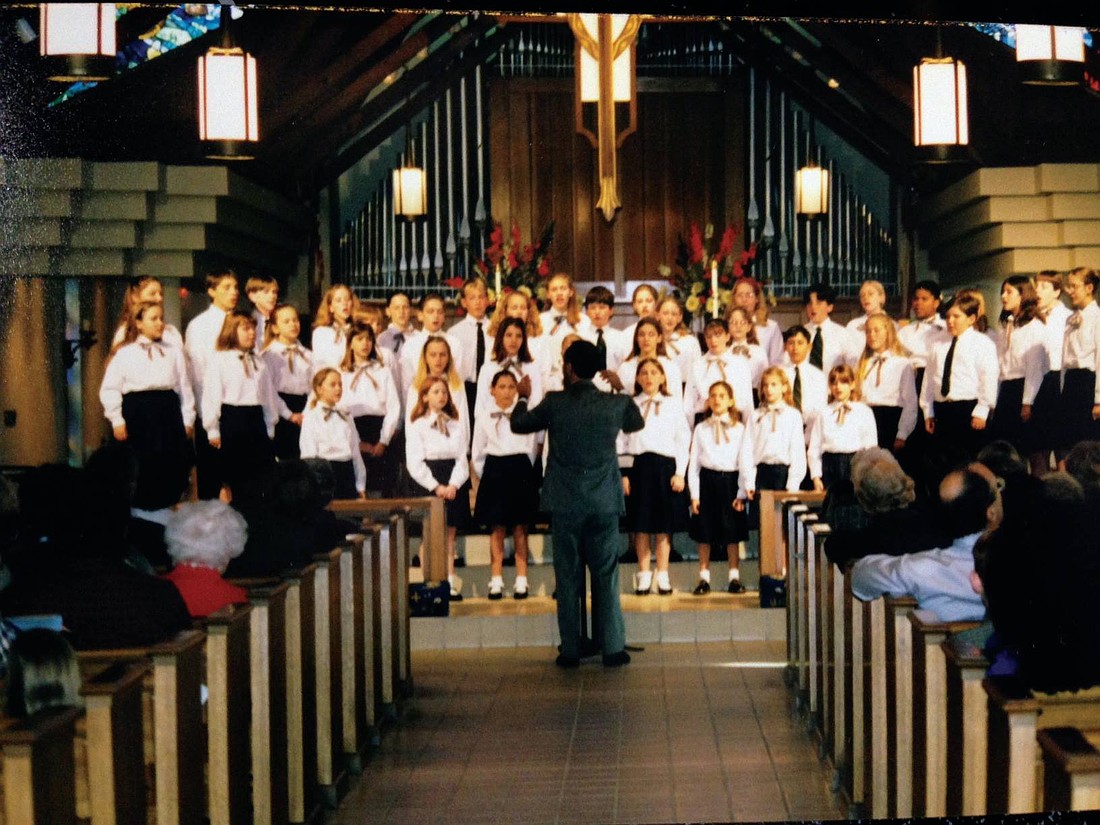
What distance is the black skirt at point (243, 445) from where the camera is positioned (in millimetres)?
7199

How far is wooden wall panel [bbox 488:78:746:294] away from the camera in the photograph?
10758mm

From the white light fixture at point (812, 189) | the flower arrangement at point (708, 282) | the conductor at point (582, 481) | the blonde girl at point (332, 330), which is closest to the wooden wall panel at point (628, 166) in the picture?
the white light fixture at point (812, 189)

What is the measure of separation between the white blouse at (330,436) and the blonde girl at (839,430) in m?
2.12

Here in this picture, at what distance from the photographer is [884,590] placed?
12.0ft

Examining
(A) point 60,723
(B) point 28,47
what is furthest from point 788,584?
(A) point 60,723

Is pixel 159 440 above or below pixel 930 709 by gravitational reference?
above

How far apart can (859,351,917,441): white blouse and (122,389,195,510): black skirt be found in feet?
10.6

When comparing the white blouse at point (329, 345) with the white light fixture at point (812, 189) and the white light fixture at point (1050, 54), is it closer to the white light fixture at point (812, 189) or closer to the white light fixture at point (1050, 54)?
the white light fixture at point (1050, 54)

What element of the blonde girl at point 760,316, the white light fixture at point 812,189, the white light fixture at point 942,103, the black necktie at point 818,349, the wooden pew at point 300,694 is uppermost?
the white light fixture at point 812,189

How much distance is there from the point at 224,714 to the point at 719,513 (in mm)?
4129

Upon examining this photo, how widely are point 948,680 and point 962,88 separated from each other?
13.3 feet

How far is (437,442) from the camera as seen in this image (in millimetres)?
6938

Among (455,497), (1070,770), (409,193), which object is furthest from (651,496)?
(1070,770)

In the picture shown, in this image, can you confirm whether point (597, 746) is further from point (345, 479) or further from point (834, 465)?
point (834, 465)
